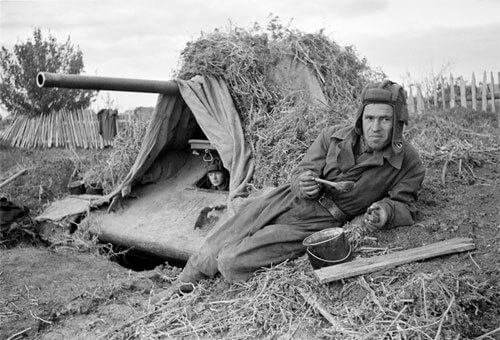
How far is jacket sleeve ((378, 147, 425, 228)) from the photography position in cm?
393

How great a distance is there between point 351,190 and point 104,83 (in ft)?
11.0

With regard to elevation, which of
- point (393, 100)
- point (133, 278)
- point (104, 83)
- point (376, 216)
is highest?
point (104, 83)

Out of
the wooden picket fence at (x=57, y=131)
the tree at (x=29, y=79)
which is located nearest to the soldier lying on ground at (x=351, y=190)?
→ the wooden picket fence at (x=57, y=131)

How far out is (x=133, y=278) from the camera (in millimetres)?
5426

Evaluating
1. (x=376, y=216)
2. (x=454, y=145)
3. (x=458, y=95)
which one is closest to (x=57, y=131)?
(x=458, y=95)

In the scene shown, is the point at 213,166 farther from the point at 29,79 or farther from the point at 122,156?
the point at 29,79

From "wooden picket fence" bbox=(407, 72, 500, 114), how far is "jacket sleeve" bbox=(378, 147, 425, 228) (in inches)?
300

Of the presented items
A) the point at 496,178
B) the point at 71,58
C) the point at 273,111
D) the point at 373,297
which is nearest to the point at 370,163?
the point at 373,297

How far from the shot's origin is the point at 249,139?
663 centimetres

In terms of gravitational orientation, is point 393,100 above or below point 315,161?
above

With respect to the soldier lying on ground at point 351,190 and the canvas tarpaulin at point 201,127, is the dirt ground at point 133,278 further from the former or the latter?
the canvas tarpaulin at point 201,127

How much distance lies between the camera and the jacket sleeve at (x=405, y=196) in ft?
12.9

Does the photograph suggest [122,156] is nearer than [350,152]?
No

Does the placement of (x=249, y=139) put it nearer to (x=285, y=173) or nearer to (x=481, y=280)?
(x=285, y=173)
